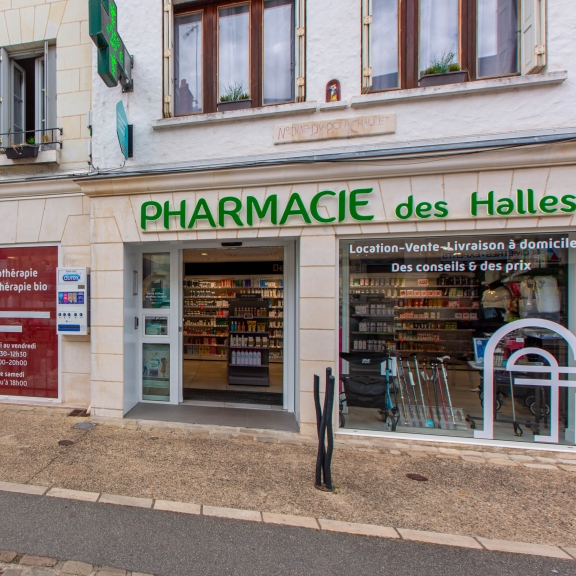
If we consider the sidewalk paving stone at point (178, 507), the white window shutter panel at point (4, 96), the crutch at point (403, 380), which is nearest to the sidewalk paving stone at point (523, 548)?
the crutch at point (403, 380)

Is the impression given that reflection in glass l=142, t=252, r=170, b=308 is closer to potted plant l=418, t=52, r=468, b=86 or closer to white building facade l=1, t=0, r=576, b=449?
white building facade l=1, t=0, r=576, b=449

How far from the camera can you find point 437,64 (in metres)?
4.64

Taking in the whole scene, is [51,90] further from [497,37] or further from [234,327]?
[497,37]

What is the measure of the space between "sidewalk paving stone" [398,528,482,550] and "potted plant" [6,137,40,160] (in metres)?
7.20

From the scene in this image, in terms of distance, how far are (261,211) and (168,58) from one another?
2.81 m

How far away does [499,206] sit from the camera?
14.0 feet

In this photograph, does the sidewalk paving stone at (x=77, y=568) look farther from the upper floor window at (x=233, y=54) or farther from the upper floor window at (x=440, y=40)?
the upper floor window at (x=440, y=40)

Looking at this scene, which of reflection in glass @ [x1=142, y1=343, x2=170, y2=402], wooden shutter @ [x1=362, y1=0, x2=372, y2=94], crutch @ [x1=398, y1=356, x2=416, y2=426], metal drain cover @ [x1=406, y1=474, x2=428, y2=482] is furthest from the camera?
reflection in glass @ [x1=142, y1=343, x2=170, y2=402]

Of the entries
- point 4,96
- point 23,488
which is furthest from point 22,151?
point 23,488

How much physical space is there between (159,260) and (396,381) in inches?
166

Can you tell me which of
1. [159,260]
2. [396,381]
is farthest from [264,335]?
[396,381]

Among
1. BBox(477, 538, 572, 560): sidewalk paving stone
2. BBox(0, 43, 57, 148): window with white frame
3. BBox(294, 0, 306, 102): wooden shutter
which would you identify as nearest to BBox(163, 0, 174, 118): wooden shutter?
BBox(294, 0, 306, 102): wooden shutter

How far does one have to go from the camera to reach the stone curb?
2.59m

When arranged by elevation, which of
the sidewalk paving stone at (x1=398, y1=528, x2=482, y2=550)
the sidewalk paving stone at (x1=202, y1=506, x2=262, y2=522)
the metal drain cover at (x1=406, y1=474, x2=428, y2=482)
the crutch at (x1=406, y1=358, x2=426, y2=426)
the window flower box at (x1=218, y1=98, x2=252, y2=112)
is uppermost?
the window flower box at (x1=218, y1=98, x2=252, y2=112)
